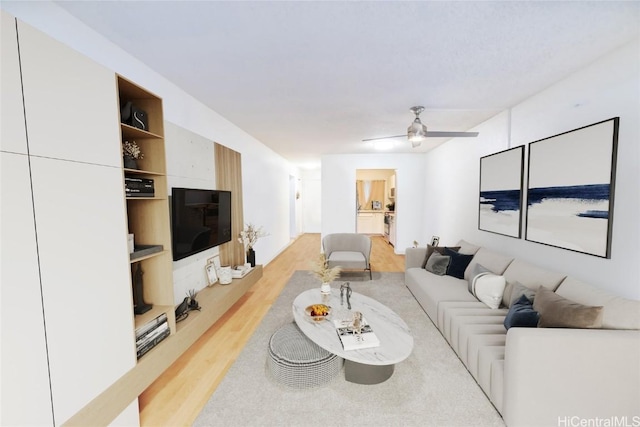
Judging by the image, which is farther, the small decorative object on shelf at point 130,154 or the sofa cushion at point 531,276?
the sofa cushion at point 531,276

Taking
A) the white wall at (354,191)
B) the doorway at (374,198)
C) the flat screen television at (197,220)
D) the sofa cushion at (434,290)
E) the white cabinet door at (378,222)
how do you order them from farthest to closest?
the white cabinet door at (378,222) → the doorway at (374,198) → the white wall at (354,191) → the sofa cushion at (434,290) → the flat screen television at (197,220)

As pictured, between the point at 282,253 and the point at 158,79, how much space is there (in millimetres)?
5069

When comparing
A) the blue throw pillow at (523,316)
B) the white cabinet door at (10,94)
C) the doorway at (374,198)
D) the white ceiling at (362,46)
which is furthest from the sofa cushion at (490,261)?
the doorway at (374,198)

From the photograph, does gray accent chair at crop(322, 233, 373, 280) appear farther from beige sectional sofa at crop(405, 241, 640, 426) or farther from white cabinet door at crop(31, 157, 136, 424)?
white cabinet door at crop(31, 157, 136, 424)

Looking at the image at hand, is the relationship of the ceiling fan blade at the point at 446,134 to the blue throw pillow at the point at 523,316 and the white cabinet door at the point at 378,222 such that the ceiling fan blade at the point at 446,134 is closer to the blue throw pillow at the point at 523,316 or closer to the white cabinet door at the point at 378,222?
the blue throw pillow at the point at 523,316

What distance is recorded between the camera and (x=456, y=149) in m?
4.62

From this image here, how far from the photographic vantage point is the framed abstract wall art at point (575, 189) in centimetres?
198

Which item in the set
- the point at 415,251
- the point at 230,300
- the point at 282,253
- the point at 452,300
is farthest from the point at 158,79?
the point at 282,253

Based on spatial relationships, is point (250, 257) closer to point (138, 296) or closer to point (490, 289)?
point (138, 296)

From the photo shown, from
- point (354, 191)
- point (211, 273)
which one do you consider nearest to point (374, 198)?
point (354, 191)

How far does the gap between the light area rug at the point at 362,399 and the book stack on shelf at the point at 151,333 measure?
2.00ft

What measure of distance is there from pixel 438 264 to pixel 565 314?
1.96 metres

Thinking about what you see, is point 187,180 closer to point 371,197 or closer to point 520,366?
point 520,366

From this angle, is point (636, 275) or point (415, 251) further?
point (415, 251)
